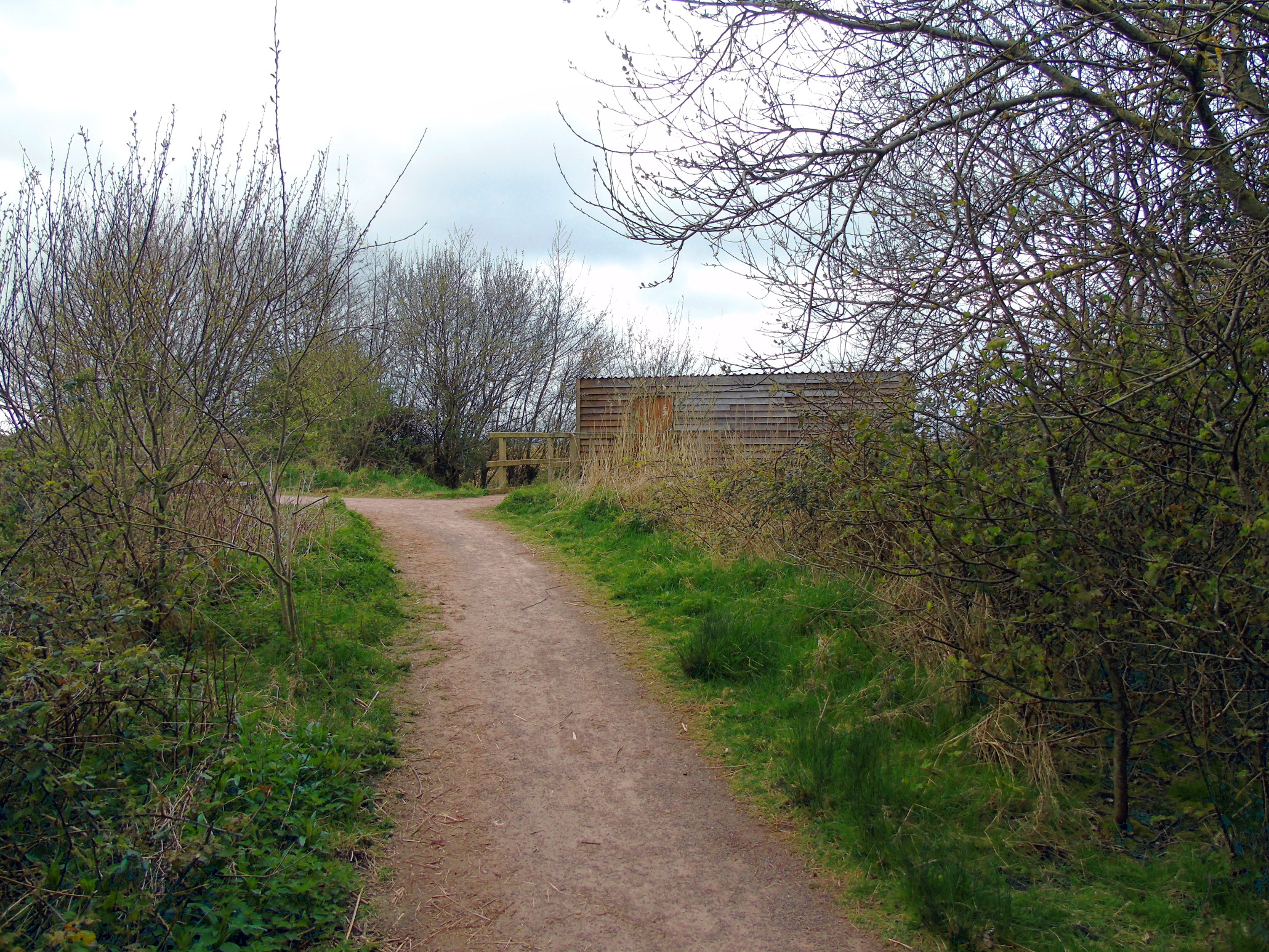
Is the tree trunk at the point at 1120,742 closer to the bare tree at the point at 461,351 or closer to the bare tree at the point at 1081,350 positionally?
the bare tree at the point at 1081,350

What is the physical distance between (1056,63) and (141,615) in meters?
5.28

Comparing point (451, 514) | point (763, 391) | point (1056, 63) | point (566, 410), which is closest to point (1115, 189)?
point (1056, 63)

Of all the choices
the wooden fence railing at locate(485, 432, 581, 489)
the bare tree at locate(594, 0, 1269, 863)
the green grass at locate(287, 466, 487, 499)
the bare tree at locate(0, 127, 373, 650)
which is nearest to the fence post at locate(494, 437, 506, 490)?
the wooden fence railing at locate(485, 432, 581, 489)

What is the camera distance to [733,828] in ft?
12.5

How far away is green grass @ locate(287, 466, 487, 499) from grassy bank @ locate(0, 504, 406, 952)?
37.2 ft

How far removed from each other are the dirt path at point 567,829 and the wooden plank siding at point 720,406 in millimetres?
2288

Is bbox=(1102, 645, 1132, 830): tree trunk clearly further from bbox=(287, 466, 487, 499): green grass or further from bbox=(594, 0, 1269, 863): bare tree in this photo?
bbox=(287, 466, 487, 499): green grass

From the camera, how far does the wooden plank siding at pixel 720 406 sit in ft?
17.3

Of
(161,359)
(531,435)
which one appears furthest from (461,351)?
(161,359)

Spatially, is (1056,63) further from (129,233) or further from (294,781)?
(129,233)

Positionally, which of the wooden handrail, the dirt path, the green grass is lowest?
the dirt path

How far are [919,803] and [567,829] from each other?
1692 mm

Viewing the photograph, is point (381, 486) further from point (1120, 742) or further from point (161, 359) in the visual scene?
point (1120, 742)

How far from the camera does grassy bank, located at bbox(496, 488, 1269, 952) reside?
3025 millimetres
